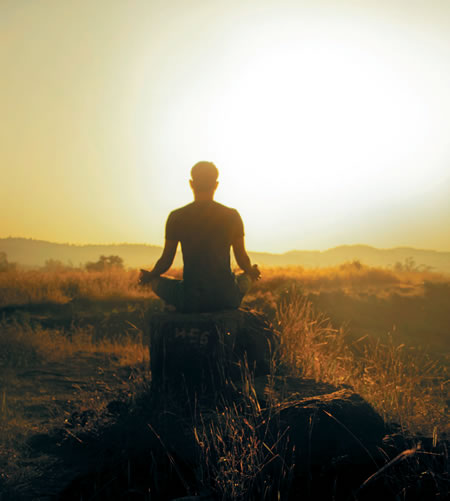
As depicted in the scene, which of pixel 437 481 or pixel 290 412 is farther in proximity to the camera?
pixel 290 412

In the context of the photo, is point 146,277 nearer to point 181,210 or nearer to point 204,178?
point 181,210

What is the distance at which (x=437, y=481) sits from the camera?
226 cm

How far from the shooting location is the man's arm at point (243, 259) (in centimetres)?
483

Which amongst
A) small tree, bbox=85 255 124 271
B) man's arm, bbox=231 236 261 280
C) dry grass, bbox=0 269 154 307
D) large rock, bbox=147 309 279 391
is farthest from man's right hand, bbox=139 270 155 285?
small tree, bbox=85 255 124 271

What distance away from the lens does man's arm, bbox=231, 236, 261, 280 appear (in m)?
4.83

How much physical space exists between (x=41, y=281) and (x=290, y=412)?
484 inches

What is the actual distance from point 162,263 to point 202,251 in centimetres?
49

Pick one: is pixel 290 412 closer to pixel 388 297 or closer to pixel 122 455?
pixel 122 455

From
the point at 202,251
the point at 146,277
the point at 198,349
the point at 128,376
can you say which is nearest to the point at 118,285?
the point at 128,376

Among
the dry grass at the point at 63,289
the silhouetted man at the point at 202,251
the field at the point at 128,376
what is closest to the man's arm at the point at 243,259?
the silhouetted man at the point at 202,251

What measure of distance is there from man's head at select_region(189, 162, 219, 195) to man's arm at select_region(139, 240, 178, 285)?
63 centimetres

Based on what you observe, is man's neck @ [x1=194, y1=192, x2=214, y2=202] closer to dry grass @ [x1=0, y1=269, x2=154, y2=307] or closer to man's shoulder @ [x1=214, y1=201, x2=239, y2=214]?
man's shoulder @ [x1=214, y1=201, x2=239, y2=214]

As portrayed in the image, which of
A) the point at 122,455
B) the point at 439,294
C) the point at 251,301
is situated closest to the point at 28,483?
the point at 122,455

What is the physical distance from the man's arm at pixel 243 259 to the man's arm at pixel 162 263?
67 cm
